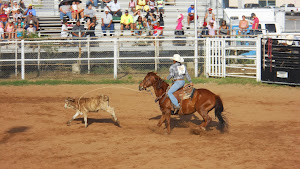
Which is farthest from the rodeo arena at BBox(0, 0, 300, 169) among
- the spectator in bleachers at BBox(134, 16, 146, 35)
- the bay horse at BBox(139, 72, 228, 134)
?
the spectator in bleachers at BBox(134, 16, 146, 35)

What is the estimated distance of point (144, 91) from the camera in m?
19.0

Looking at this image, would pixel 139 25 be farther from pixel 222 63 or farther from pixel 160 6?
pixel 222 63

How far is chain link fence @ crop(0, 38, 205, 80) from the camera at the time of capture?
2250 centimetres

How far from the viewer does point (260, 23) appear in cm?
2711

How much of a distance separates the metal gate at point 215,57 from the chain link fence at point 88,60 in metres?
0.36

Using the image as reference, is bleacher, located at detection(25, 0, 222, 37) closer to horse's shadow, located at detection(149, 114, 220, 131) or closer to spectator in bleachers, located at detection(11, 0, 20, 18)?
spectator in bleachers, located at detection(11, 0, 20, 18)

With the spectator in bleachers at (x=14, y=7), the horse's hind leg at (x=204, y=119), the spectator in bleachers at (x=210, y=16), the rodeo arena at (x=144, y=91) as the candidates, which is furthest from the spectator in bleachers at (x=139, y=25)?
the horse's hind leg at (x=204, y=119)

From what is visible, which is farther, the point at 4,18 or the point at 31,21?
the point at 4,18

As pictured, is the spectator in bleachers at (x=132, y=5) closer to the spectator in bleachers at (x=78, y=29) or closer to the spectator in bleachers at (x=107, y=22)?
the spectator in bleachers at (x=107, y=22)

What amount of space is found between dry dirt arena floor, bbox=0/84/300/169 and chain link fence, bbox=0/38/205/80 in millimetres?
5728

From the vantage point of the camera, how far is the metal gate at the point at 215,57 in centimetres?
2173

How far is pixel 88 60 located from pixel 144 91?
14.9 ft

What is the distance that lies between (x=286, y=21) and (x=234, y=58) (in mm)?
10629

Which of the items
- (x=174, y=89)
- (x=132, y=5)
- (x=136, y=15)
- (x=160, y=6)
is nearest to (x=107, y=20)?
(x=136, y=15)
